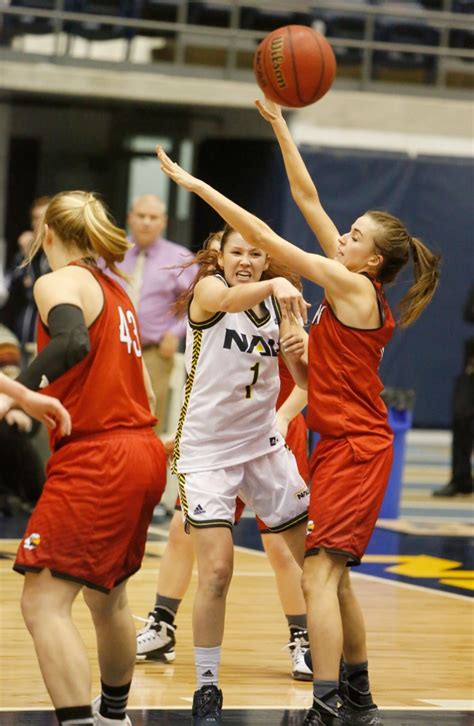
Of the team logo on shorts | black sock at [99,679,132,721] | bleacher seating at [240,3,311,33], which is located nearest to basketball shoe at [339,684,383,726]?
black sock at [99,679,132,721]

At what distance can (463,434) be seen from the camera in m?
12.2

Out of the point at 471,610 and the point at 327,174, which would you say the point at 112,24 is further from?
the point at 471,610

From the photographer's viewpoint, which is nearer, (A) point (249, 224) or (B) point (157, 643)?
(A) point (249, 224)

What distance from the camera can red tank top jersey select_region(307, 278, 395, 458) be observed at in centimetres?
497

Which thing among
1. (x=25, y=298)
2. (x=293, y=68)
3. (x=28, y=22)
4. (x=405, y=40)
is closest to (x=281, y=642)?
(x=293, y=68)

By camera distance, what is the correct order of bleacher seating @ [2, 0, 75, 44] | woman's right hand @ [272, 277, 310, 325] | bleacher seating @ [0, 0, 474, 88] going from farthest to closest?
1. bleacher seating @ [0, 0, 474, 88]
2. bleacher seating @ [2, 0, 75, 44]
3. woman's right hand @ [272, 277, 310, 325]

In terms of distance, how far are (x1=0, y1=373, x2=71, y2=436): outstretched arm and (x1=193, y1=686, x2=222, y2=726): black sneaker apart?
1395 mm

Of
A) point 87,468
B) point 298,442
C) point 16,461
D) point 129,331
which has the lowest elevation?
point 16,461

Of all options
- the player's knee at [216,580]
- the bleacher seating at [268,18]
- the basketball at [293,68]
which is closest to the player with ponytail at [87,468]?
the player's knee at [216,580]

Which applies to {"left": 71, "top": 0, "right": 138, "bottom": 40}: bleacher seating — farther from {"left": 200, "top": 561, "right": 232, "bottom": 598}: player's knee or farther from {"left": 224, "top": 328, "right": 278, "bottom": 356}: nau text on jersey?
{"left": 200, "top": 561, "right": 232, "bottom": 598}: player's knee

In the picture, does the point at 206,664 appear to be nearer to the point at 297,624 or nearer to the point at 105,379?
the point at 297,624

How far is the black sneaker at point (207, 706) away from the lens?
16.3 feet

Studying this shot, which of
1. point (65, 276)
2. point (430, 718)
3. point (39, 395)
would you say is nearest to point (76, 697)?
point (39, 395)

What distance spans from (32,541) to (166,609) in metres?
1.98
